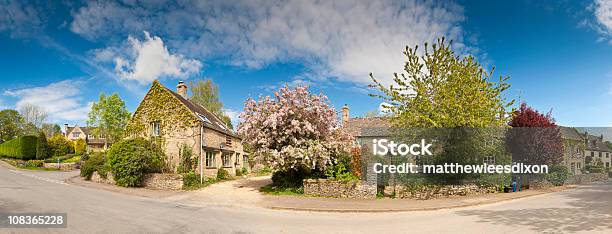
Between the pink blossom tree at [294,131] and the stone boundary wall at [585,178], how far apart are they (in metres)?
30.6

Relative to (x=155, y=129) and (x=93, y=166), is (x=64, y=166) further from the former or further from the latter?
(x=155, y=129)

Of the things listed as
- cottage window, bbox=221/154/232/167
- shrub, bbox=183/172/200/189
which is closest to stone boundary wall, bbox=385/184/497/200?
shrub, bbox=183/172/200/189

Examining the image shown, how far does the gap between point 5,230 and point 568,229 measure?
1706 centimetres

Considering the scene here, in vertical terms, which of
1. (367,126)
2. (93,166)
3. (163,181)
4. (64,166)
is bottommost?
(64,166)

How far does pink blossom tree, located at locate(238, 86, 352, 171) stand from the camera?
1803 cm

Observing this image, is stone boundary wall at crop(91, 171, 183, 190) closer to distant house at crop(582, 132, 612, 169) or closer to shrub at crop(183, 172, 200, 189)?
shrub at crop(183, 172, 200, 189)

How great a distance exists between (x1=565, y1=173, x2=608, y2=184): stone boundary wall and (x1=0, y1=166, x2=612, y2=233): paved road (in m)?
24.8

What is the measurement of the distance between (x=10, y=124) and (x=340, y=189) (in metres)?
81.2

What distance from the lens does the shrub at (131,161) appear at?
20672 millimetres

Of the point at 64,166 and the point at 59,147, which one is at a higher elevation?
the point at 59,147

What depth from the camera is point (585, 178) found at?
127ft

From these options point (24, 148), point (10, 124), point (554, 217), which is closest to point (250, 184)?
point (554, 217)

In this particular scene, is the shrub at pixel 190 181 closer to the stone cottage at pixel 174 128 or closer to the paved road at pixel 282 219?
the stone cottage at pixel 174 128
